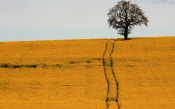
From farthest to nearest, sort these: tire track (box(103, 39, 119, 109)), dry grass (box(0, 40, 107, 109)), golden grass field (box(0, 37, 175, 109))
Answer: dry grass (box(0, 40, 107, 109)), golden grass field (box(0, 37, 175, 109)), tire track (box(103, 39, 119, 109))

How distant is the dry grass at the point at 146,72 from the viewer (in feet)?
157

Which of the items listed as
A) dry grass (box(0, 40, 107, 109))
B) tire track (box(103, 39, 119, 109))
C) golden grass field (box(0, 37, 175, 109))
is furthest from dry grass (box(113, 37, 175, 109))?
dry grass (box(0, 40, 107, 109))

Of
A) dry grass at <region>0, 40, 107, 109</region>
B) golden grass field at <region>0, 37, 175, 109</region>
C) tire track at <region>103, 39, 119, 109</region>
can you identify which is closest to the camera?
tire track at <region>103, 39, 119, 109</region>

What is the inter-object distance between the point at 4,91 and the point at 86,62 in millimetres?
11553

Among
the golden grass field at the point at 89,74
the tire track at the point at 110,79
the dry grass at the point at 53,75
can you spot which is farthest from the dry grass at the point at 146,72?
the dry grass at the point at 53,75

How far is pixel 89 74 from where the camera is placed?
55125mm

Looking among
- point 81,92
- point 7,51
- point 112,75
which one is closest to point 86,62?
point 112,75

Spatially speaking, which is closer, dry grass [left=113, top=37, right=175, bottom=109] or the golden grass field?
dry grass [left=113, top=37, right=175, bottom=109]

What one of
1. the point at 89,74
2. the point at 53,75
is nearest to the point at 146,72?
the point at 89,74

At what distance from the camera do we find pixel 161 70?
55.8 meters

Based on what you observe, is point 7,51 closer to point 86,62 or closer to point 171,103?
point 86,62

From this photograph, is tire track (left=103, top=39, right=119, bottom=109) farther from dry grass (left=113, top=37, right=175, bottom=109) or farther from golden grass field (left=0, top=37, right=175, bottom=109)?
dry grass (left=113, top=37, right=175, bottom=109)

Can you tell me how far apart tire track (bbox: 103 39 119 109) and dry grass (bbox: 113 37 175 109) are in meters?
0.56

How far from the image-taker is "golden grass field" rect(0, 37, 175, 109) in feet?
158
